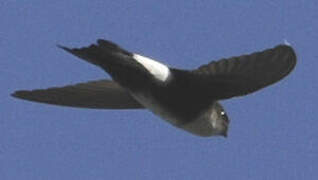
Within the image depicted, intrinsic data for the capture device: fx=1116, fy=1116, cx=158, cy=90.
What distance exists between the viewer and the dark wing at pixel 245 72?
4.48 metres

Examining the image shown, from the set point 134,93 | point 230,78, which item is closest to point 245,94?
point 230,78

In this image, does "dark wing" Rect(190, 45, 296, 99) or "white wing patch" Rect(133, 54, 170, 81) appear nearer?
"dark wing" Rect(190, 45, 296, 99)

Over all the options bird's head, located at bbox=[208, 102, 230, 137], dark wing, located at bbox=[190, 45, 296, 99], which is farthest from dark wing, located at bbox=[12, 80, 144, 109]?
dark wing, located at bbox=[190, 45, 296, 99]

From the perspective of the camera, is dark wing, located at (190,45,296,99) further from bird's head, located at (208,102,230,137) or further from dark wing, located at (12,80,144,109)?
dark wing, located at (12,80,144,109)

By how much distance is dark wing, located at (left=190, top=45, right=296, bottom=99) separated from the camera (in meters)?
4.48

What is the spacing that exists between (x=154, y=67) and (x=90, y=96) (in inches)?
21.2

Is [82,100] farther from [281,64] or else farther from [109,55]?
[281,64]

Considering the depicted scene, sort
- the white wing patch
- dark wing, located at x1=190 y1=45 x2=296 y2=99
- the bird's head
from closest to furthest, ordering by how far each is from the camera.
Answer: dark wing, located at x1=190 y1=45 x2=296 y2=99 → the white wing patch → the bird's head

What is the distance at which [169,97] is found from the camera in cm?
479

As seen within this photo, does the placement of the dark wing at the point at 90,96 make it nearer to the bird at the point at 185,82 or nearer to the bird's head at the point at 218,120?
the bird at the point at 185,82

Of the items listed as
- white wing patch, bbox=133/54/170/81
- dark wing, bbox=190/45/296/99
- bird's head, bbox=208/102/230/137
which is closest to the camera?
dark wing, bbox=190/45/296/99

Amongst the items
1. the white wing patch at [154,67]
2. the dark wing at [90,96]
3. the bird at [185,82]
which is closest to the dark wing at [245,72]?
the bird at [185,82]

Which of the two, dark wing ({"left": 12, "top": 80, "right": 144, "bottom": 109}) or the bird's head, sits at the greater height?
dark wing ({"left": 12, "top": 80, "right": 144, "bottom": 109})

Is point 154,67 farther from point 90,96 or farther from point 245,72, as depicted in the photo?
point 90,96
